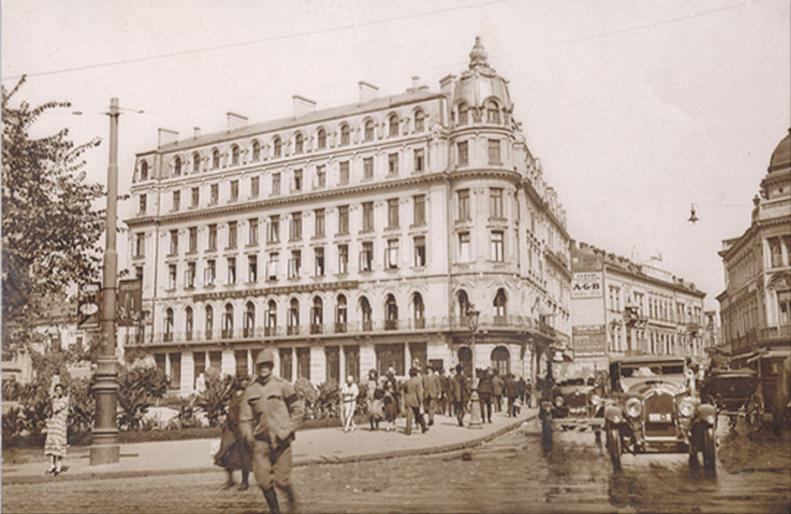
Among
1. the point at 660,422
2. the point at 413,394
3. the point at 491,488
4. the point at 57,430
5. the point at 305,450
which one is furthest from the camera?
the point at 413,394

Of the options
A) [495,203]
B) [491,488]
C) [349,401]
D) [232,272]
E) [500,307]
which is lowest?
[491,488]

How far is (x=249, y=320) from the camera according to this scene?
9672 mm

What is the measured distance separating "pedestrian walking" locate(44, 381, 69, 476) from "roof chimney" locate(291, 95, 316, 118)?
14.2ft

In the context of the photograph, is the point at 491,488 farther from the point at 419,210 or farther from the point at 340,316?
the point at 419,210

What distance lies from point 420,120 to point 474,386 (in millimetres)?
3374

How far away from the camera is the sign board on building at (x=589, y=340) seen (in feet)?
30.2

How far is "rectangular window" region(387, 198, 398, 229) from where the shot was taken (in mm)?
9641

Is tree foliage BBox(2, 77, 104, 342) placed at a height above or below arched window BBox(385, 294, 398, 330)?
above

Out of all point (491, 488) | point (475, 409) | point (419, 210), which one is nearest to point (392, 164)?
point (419, 210)

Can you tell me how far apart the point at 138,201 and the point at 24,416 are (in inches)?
120

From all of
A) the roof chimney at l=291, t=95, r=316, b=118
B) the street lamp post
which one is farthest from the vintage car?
the roof chimney at l=291, t=95, r=316, b=118

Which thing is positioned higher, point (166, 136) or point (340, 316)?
point (166, 136)

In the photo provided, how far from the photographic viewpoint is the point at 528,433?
34.2 feet

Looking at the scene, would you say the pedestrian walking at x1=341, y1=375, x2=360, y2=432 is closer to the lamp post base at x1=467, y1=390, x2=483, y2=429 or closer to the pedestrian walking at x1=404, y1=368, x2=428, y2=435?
the pedestrian walking at x1=404, y1=368, x2=428, y2=435
